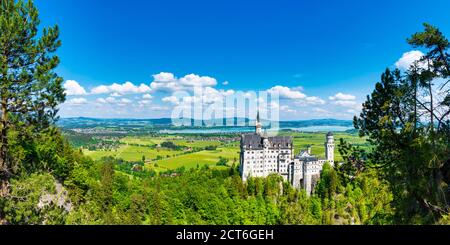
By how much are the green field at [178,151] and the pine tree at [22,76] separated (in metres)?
72.7

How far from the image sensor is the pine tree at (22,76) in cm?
1027

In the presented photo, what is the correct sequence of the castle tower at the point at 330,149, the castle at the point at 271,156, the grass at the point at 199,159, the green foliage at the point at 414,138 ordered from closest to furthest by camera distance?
the green foliage at the point at 414,138
the castle tower at the point at 330,149
the castle at the point at 271,156
the grass at the point at 199,159

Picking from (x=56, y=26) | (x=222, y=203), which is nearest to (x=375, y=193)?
(x=56, y=26)

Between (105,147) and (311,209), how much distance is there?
76.2m

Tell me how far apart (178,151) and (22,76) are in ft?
332

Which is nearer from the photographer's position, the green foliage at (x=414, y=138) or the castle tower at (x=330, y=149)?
the green foliage at (x=414, y=138)

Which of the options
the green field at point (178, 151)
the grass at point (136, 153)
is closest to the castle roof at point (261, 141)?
the green field at point (178, 151)

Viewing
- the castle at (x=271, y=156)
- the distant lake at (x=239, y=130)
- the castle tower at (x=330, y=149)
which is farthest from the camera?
the distant lake at (x=239, y=130)

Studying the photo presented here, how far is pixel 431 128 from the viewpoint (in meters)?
9.36

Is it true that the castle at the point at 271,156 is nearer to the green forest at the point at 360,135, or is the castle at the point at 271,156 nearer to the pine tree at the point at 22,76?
the green forest at the point at 360,135

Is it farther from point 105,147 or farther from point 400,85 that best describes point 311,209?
point 105,147

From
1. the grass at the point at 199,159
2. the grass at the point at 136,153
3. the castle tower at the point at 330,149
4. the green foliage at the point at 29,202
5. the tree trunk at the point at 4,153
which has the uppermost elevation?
the tree trunk at the point at 4,153

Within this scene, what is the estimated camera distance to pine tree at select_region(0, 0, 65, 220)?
404 inches
